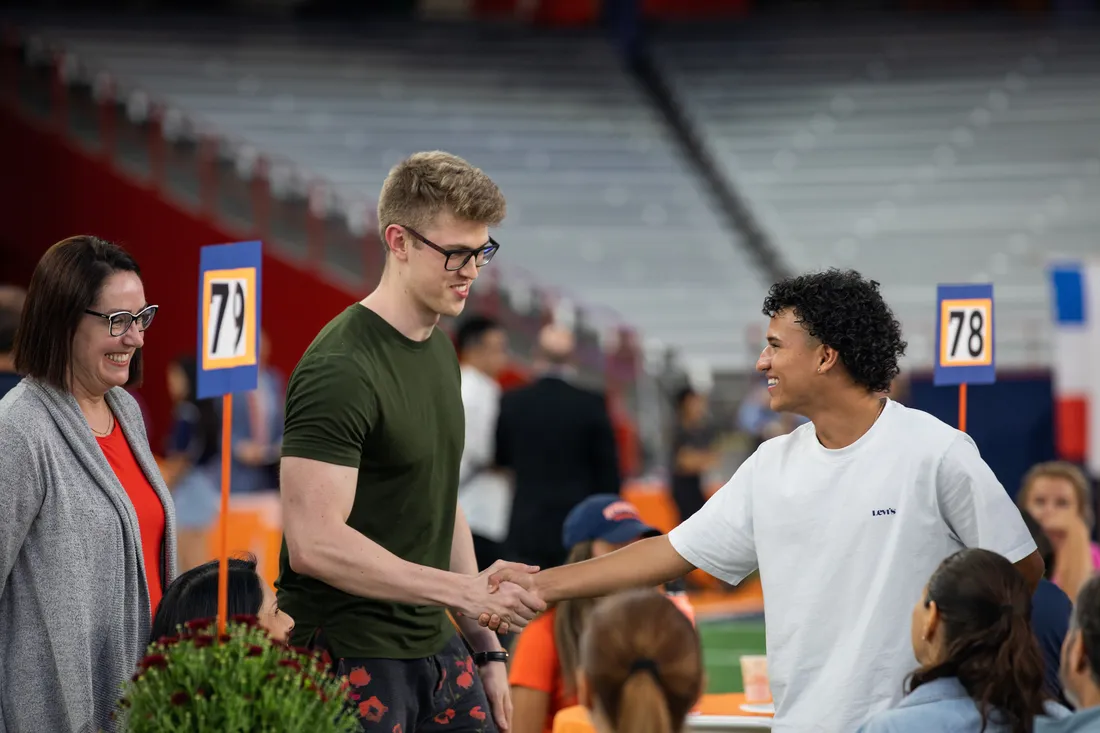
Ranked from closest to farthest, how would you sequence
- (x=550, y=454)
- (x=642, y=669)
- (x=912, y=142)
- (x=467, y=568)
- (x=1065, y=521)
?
(x=642, y=669)
(x=467, y=568)
(x=1065, y=521)
(x=550, y=454)
(x=912, y=142)

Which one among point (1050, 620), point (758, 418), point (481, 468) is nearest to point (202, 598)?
point (1050, 620)

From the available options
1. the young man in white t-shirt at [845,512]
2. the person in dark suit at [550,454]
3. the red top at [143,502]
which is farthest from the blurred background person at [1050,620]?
the person in dark suit at [550,454]

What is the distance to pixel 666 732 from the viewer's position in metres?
2.85

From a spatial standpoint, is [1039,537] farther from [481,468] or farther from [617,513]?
[481,468]

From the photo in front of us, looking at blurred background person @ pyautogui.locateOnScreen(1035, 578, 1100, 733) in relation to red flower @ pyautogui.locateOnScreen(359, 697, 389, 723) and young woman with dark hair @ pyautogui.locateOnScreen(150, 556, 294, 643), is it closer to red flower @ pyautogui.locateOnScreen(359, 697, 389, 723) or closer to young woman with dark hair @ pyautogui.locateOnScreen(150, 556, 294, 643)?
red flower @ pyautogui.locateOnScreen(359, 697, 389, 723)

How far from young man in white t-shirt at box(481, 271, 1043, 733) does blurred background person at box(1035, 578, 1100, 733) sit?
305 millimetres

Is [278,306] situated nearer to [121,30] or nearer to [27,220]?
[27,220]

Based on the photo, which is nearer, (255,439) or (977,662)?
(977,662)

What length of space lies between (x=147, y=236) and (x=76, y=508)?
1188 cm

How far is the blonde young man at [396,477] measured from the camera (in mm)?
3291

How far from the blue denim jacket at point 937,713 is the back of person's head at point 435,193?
54.3 inches

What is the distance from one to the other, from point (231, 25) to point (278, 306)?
28.4 ft

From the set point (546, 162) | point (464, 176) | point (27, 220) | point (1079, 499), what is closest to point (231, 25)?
point (546, 162)

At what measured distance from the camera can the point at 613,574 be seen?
146 inches
